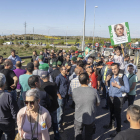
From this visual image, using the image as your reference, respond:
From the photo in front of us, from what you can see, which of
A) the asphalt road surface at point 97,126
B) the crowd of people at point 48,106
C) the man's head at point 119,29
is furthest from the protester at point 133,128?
the man's head at point 119,29

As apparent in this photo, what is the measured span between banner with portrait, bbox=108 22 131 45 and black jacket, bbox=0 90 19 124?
6563mm

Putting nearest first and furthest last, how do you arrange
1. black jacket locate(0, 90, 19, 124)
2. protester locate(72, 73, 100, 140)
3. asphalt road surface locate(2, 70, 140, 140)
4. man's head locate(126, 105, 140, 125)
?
man's head locate(126, 105, 140, 125) → black jacket locate(0, 90, 19, 124) → protester locate(72, 73, 100, 140) → asphalt road surface locate(2, 70, 140, 140)

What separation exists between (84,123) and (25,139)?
1222 mm

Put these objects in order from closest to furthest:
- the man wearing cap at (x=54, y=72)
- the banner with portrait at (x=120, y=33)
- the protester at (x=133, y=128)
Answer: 1. the protester at (x=133, y=128)
2. the man wearing cap at (x=54, y=72)
3. the banner with portrait at (x=120, y=33)

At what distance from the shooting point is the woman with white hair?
2117 mm

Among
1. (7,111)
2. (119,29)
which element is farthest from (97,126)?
(119,29)

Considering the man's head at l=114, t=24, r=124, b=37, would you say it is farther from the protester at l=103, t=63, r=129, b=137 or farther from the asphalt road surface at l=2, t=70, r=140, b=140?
the protester at l=103, t=63, r=129, b=137

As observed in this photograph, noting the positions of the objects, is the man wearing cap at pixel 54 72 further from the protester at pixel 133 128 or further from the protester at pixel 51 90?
the protester at pixel 133 128

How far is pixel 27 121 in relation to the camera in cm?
213

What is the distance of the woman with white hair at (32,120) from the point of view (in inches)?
83.4

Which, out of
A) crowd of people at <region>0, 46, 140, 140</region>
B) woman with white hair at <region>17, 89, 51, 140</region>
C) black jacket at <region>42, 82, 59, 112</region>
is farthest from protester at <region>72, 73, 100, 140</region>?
woman with white hair at <region>17, 89, 51, 140</region>

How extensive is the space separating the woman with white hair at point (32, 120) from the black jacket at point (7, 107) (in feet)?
A: 1.73

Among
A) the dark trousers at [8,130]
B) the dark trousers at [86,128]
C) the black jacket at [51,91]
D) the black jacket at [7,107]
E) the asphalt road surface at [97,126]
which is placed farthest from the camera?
→ the asphalt road surface at [97,126]

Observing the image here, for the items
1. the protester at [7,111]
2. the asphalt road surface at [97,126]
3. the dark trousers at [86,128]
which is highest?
the protester at [7,111]
